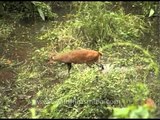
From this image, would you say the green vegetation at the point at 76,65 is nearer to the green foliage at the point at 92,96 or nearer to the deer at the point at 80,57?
the green foliage at the point at 92,96

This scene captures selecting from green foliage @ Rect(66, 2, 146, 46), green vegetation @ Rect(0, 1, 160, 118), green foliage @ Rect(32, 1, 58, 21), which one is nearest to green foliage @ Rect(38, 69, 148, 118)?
green vegetation @ Rect(0, 1, 160, 118)

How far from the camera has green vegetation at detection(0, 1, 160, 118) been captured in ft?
13.6

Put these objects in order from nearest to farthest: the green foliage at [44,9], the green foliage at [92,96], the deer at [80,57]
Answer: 1. the green foliage at [92,96]
2. the deer at [80,57]
3. the green foliage at [44,9]

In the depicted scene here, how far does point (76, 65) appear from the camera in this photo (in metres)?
5.13

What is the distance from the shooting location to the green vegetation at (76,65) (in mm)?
4156

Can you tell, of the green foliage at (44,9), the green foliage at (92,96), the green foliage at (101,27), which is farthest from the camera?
the green foliage at (44,9)

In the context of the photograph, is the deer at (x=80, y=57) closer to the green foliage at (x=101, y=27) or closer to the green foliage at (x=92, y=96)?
the green foliage at (x=92, y=96)

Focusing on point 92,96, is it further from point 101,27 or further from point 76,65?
point 101,27

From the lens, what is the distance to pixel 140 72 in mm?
4973

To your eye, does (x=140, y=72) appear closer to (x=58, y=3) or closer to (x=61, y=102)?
(x=61, y=102)

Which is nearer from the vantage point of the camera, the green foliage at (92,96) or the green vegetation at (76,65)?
the green foliage at (92,96)

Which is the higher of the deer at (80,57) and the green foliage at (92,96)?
the deer at (80,57)

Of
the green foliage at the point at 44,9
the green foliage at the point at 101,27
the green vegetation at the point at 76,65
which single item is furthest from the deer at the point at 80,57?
the green foliage at the point at 44,9

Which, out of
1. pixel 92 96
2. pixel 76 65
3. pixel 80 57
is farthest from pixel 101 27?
pixel 92 96
